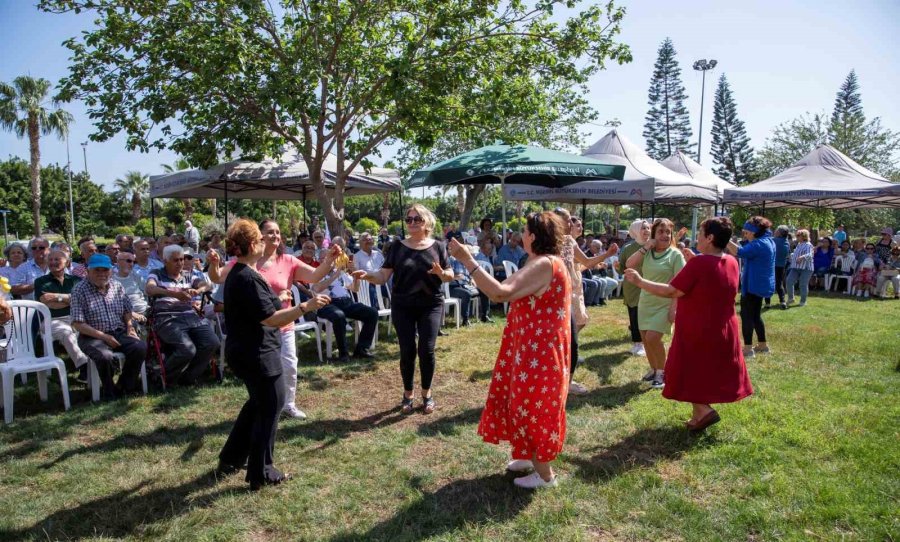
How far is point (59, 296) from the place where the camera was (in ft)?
19.1

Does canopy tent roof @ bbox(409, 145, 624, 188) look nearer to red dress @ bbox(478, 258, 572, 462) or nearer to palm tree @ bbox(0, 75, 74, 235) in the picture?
red dress @ bbox(478, 258, 572, 462)

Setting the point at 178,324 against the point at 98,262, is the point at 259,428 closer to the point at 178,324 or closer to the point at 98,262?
the point at 178,324

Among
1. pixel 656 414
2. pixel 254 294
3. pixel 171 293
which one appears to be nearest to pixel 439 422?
pixel 656 414

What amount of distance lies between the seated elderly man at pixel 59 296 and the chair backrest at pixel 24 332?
22 centimetres

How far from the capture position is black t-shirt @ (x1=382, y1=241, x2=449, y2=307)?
4547 mm

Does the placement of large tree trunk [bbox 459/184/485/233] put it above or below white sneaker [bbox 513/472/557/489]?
above

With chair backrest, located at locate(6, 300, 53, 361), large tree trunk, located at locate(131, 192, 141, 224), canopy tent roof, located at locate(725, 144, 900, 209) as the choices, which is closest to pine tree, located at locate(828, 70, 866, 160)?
canopy tent roof, located at locate(725, 144, 900, 209)

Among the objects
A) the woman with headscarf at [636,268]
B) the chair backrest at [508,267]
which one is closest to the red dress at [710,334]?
the woman with headscarf at [636,268]

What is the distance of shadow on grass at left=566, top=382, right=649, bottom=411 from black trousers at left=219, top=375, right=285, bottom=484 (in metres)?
2.60

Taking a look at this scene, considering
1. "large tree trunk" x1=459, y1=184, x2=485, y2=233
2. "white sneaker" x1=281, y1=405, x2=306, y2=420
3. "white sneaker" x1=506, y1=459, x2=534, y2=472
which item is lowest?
"white sneaker" x1=281, y1=405, x2=306, y2=420

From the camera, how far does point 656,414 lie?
4715 millimetres

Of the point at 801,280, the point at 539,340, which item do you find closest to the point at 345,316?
the point at 539,340

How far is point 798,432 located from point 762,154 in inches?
1406

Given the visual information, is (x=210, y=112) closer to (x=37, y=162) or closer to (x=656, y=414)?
(x=656, y=414)
